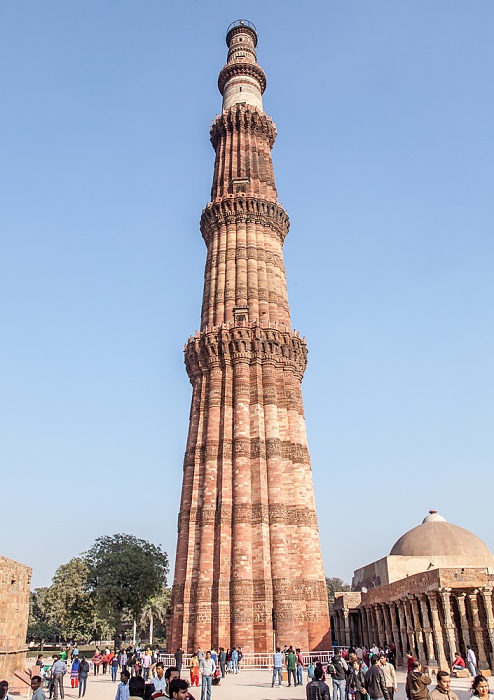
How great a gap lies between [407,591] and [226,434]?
37.0 feet

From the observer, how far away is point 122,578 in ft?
138

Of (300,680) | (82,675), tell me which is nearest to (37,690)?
(82,675)

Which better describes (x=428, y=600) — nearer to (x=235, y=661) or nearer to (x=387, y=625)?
(x=387, y=625)

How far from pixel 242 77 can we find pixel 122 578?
3783 cm

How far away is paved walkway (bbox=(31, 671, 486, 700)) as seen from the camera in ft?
57.0

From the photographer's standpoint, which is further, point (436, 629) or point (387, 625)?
point (387, 625)

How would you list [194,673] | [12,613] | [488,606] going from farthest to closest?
[194,673] → [488,606] → [12,613]

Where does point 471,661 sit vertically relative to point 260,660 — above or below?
above

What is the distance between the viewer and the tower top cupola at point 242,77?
44000mm

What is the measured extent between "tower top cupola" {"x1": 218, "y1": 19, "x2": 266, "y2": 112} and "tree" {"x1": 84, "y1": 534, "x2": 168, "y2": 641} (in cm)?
3353

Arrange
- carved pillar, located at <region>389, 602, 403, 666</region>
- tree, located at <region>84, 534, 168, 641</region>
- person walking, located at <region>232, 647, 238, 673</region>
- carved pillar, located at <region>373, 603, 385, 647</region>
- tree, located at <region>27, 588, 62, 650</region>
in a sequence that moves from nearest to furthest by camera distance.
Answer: person walking, located at <region>232, 647, 238, 673</region>, carved pillar, located at <region>389, 602, 403, 666</region>, carved pillar, located at <region>373, 603, 385, 647</region>, tree, located at <region>84, 534, 168, 641</region>, tree, located at <region>27, 588, 62, 650</region>

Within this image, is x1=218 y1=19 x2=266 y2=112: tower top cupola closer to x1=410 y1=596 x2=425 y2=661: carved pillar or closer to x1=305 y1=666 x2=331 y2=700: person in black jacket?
x1=410 y1=596 x2=425 y2=661: carved pillar

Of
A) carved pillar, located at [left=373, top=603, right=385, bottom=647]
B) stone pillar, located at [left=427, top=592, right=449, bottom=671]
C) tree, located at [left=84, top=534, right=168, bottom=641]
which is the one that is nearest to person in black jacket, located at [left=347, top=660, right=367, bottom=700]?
stone pillar, located at [left=427, top=592, right=449, bottom=671]

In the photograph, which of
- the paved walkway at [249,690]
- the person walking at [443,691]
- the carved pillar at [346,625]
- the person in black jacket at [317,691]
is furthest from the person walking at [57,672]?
the carved pillar at [346,625]
